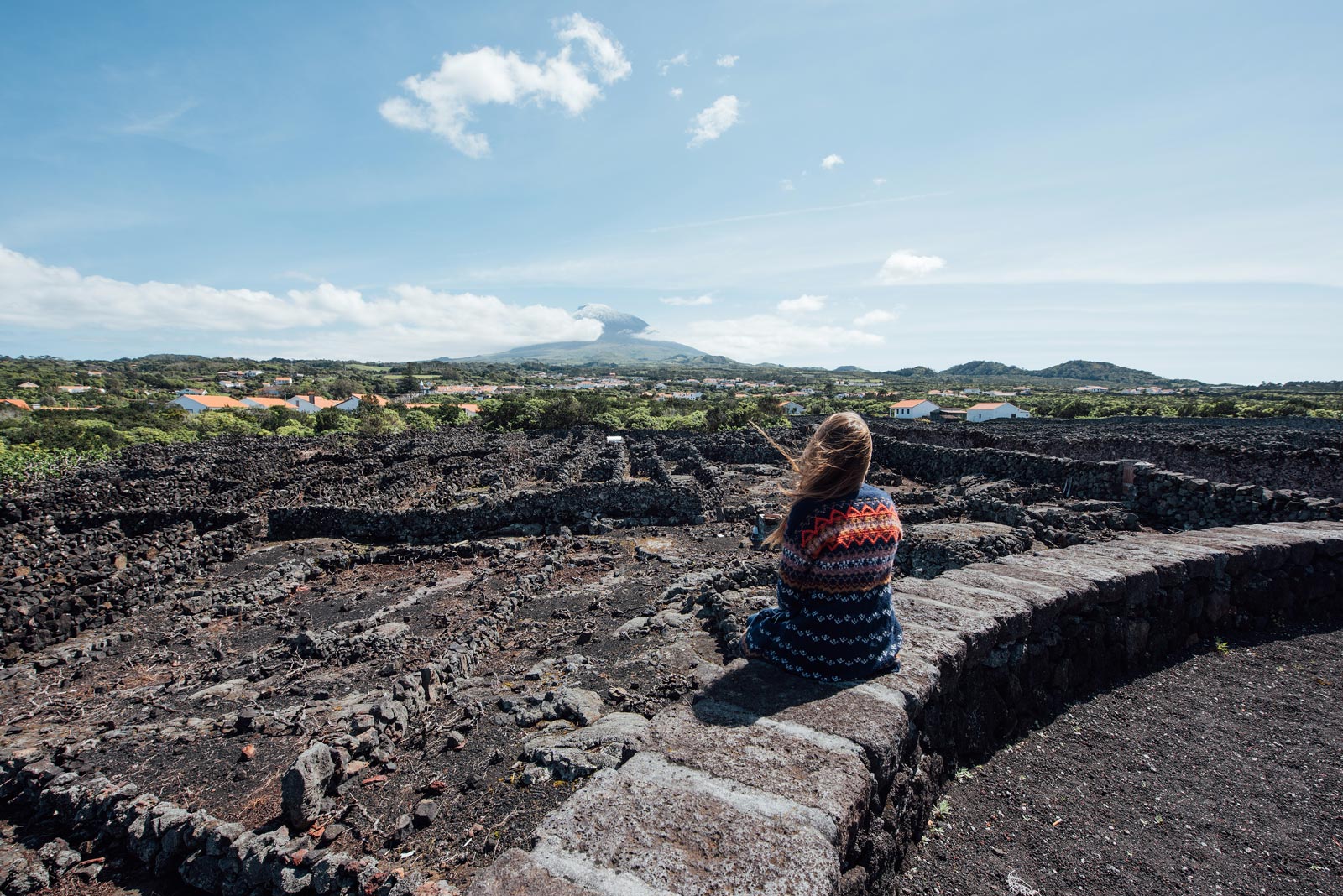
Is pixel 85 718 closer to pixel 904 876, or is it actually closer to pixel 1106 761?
pixel 904 876

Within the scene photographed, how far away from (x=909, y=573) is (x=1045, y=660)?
17.0ft

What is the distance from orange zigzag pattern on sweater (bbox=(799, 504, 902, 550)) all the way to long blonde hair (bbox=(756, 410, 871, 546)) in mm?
107

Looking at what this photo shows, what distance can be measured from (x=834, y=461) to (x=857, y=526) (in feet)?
1.15

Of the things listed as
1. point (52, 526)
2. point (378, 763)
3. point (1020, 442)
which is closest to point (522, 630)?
point (378, 763)

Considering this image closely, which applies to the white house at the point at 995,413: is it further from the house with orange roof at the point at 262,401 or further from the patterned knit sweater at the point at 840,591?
the house with orange roof at the point at 262,401

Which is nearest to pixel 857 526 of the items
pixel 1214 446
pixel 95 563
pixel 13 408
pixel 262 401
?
pixel 95 563

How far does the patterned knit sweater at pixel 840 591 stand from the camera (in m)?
2.91

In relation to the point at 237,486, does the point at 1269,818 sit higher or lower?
higher

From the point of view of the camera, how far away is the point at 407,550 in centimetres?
1275

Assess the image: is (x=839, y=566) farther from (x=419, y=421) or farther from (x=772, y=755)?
(x=419, y=421)

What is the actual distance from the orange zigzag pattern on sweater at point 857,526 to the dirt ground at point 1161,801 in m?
1.42

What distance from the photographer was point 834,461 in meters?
2.94

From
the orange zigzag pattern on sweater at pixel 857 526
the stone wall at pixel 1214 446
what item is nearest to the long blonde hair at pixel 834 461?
the orange zigzag pattern on sweater at pixel 857 526

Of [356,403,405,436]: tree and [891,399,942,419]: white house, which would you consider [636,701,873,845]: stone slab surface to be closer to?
[356,403,405,436]: tree
